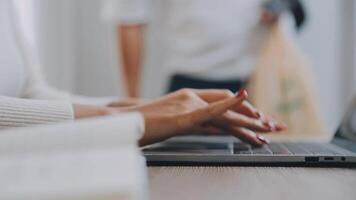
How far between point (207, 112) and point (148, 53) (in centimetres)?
199

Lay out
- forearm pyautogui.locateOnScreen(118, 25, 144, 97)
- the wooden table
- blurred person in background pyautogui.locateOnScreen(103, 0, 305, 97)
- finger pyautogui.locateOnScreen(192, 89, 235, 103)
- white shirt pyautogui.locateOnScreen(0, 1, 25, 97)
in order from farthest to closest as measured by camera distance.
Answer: forearm pyautogui.locateOnScreen(118, 25, 144, 97) < blurred person in background pyautogui.locateOnScreen(103, 0, 305, 97) < white shirt pyautogui.locateOnScreen(0, 1, 25, 97) < finger pyautogui.locateOnScreen(192, 89, 235, 103) < the wooden table

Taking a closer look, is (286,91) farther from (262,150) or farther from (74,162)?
(74,162)

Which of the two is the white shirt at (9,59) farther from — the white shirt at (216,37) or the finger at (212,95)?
the white shirt at (216,37)

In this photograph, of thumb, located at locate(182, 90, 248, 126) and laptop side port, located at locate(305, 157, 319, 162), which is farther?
thumb, located at locate(182, 90, 248, 126)

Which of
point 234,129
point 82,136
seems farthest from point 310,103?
point 82,136

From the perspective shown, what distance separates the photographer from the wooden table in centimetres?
43

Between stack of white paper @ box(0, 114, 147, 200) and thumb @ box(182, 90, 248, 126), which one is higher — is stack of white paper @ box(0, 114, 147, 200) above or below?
above

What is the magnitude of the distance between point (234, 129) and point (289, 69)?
113 centimetres

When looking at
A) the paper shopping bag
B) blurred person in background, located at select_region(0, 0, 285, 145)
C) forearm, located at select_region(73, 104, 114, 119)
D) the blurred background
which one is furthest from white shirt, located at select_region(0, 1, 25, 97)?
the blurred background

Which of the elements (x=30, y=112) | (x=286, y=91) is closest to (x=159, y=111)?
(x=30, y=112)

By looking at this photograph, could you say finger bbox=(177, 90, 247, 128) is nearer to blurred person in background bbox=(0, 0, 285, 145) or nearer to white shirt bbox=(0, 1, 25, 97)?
blurred person in background bbox=(0, 0, 285, 145)

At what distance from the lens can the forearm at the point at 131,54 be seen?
2047 millimetres

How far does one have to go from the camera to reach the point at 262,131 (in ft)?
2.79

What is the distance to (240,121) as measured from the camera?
0.82 metres
